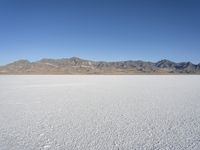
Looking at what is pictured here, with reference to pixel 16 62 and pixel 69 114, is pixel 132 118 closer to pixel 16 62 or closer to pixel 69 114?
pixel 69 114

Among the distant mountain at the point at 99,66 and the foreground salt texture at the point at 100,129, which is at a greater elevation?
the distant mountain at the point at 99,66

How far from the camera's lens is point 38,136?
515cm

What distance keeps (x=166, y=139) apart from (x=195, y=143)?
1.81ft

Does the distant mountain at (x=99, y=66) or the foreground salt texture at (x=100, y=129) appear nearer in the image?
the foreground salt texture at (x=100, y=129)

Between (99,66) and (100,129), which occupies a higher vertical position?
(99,66)

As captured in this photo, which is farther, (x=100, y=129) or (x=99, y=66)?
(x=99, y=66)

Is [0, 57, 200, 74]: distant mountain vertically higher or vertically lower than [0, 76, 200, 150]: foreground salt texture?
higher

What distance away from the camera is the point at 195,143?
469 cm

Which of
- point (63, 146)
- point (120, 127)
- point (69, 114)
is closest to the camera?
point (63, 146)

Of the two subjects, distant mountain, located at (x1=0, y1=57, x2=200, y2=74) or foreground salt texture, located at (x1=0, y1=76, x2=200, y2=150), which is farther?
distant mountain, located at (x1=0, y1=57, x2=200, y2=74)

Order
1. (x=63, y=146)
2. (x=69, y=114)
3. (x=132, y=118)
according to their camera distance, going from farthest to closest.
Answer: (x=69, y=114) < (x=132, y=118) < (x=63, y=146)

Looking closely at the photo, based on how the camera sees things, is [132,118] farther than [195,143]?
Yes

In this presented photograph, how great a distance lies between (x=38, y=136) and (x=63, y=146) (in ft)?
2.85

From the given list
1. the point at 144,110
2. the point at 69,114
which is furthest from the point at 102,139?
the point at 144,110
